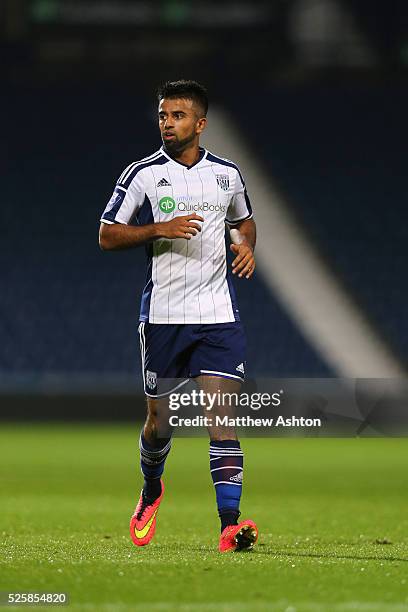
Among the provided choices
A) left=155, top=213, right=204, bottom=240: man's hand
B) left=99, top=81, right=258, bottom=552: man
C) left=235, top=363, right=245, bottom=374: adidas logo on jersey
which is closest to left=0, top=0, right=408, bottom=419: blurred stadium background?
left=99, top=81, right=258, bottom=552: man

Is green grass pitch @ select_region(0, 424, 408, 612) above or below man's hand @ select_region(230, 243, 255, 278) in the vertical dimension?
below

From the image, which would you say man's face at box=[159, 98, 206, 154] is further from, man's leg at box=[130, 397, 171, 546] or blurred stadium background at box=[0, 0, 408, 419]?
blurred stadium background at box=[0, 0, 408, 419]

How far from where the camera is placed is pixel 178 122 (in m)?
5.44

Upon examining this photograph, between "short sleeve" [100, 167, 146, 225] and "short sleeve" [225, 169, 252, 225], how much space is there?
462 mm

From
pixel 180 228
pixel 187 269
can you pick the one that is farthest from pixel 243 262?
pixel 180 228

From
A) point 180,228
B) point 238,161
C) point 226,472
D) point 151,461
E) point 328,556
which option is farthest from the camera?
point 238,161

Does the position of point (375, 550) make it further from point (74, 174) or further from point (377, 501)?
point (74, 174)

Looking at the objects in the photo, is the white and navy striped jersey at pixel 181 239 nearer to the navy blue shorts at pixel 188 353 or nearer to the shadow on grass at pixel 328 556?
the navy blue shorts at pixel 188 353

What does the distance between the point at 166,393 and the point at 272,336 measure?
13109 mm

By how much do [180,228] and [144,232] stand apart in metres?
0.17

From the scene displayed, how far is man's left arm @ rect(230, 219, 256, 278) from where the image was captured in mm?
5398

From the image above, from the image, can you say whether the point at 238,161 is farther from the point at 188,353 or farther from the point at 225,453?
the point at 225,453

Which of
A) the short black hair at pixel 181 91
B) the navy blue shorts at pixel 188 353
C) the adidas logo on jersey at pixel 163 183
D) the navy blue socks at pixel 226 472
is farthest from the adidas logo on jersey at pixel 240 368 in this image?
the short black hair at pixel 181 91

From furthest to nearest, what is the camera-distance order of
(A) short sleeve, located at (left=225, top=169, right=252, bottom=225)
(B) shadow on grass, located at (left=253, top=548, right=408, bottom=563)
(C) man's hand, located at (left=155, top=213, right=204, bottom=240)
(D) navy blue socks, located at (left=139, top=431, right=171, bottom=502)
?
(D) navy blue socks, located at (left=139, top=431, right=171, bottom=502)
(A) short sleeve, located at (left=225, top=169, right=252, bottom=225)
(C) man's hand, located at (left=155, top=213, right=204, bottom=240)
(B) shadow on grass, located at (left=253, top=548, right=408, bottom=563)
